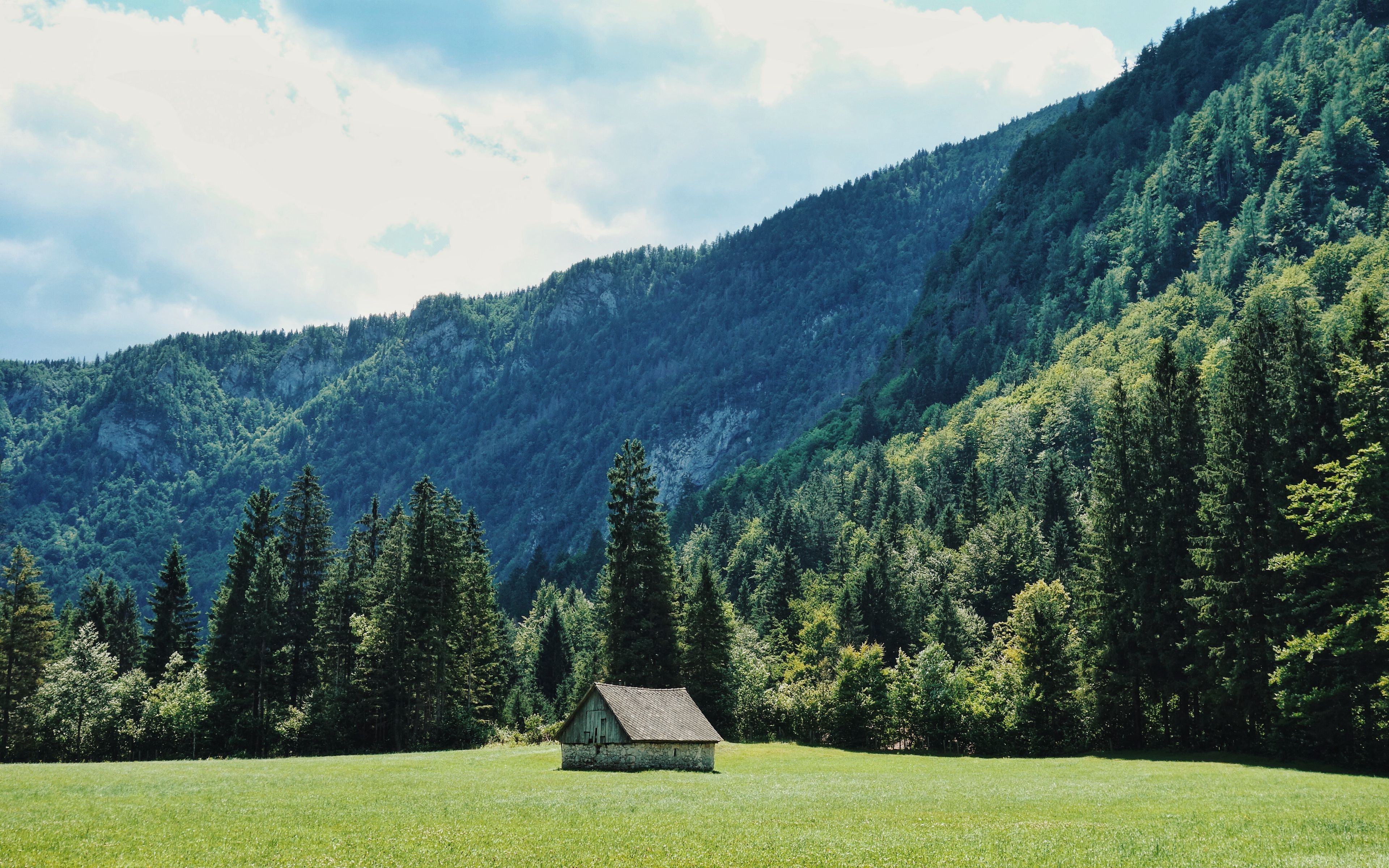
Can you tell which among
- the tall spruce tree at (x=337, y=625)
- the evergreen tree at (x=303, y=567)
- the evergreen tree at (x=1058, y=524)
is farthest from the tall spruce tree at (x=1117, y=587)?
the evergreen tree at (x=303, y=567)

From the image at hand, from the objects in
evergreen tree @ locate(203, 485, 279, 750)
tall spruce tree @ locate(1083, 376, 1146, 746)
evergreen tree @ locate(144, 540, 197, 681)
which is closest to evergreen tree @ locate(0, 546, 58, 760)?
evergreen tree @ locate(203, 485, 279, 750)

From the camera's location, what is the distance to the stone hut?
163ft

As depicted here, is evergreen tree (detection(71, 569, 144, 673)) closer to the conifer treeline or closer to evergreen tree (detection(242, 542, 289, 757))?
the conifer treeline

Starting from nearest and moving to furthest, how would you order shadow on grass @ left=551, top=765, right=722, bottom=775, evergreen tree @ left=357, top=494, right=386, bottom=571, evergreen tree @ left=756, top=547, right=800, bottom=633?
shadow on grass @ left=551, top=765, right=722, bottom=775 < evergreen tree @ left=357, top=494, right=386, bottom=571 < evergreen tree @ left=756, top=547, right=800, bottom=633

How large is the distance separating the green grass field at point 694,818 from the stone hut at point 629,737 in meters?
3.92

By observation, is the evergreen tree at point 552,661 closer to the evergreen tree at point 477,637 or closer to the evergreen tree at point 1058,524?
the evergreen tree at point 477,637

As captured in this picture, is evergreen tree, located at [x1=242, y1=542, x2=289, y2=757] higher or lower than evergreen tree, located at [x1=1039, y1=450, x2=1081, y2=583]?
below

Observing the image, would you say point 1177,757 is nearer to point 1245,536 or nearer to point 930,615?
point 1245,536

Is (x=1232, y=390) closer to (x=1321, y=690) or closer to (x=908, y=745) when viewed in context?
(x=1321, y=690)

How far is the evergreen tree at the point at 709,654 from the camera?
74688mm

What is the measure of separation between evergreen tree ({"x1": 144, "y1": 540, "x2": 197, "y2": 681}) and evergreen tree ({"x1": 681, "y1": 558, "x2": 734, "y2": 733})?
4074cm

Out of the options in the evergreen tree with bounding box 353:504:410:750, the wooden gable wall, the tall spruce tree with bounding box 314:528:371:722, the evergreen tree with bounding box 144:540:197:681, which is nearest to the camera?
the wooden gable wall

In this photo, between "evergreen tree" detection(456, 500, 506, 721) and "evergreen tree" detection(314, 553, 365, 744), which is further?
"evergreen tree" detection(456, 500, 506, 721)

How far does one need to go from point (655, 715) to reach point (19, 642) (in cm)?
4537
